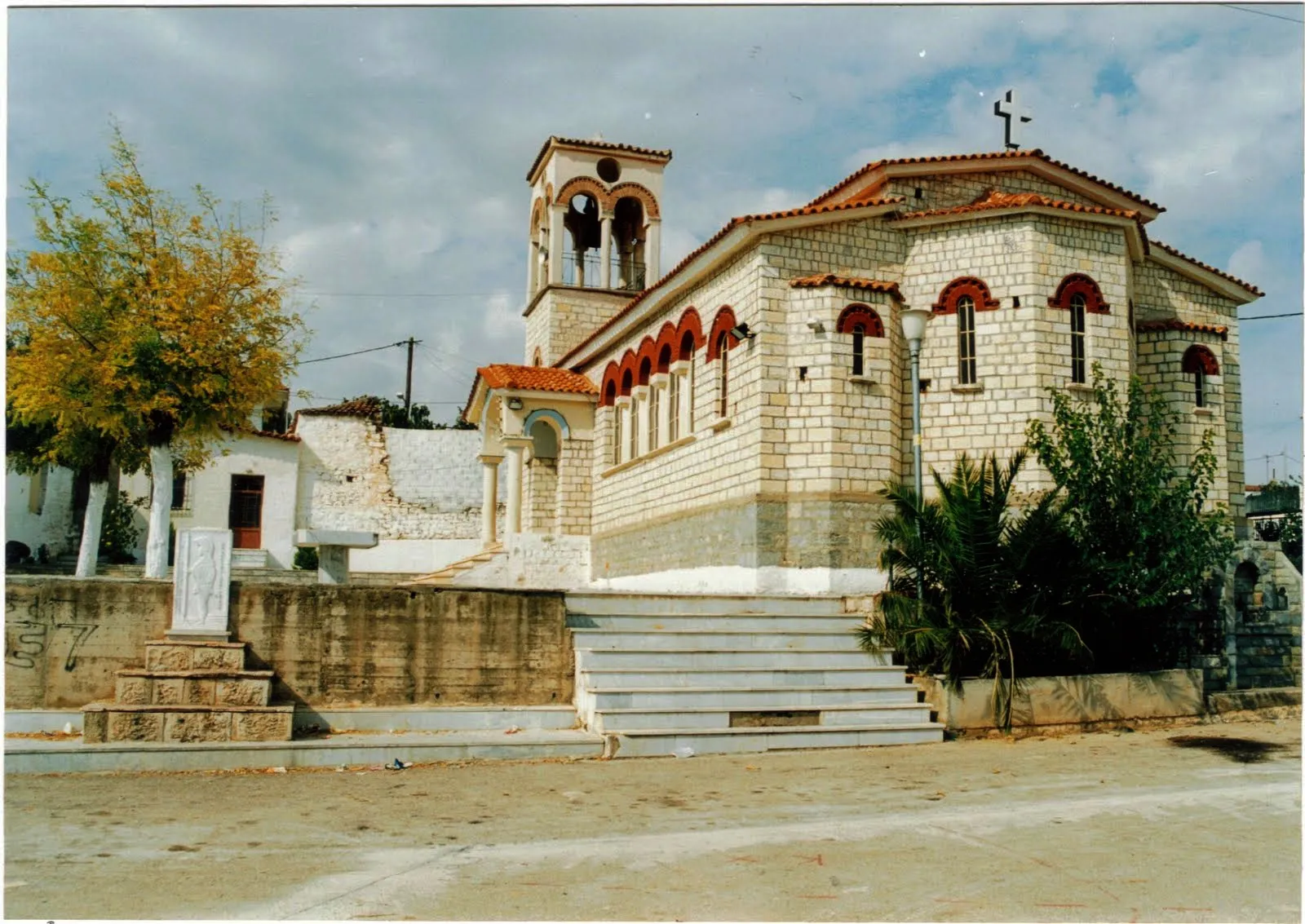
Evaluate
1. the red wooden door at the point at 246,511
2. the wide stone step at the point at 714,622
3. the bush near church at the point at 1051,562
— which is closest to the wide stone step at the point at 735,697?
the bush near church at the point at 1051,562

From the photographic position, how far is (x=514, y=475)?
971 inches

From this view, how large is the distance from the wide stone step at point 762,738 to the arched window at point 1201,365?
9783 millimetres

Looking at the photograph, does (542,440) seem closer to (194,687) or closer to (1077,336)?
(1077,336)

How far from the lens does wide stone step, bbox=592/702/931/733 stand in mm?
10648

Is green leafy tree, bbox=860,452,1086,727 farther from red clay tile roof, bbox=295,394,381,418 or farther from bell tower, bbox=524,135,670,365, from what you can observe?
red clay tile roof, bbox=295,394,381,418

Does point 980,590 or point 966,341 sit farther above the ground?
point 966,341

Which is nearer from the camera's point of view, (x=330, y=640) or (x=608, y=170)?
(x=330, y=640)

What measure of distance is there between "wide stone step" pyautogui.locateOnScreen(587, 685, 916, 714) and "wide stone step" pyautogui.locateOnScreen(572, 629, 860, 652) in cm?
80

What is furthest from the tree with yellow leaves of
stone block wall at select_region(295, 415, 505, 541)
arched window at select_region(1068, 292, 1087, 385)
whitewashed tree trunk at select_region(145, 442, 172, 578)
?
stone block wall at select_region(295, 415, 505, 541)

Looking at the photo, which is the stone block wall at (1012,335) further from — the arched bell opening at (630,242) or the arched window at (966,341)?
the arched bell opening at (630,242)

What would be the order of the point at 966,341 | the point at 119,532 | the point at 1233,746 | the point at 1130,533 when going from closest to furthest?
the point at 1233,746, the point at 1130,533, the point at 966,341, the point at 119,532

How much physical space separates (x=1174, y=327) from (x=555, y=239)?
15.5 m

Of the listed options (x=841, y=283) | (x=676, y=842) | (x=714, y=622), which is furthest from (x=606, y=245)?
(x=676, y=842)

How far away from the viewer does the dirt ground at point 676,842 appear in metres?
5.64
